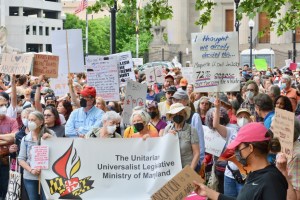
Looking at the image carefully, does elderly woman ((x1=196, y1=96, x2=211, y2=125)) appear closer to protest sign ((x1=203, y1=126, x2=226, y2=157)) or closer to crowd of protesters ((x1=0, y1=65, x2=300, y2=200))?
crowd of protesters ((x1=0, y1=65, x2=300, y2=200))

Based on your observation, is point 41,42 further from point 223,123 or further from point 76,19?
point 223,123

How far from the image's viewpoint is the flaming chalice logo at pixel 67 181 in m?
9.63

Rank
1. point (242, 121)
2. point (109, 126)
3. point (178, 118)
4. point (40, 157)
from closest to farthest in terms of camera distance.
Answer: point (178, 118), point (40, 157), point (109, 126), point (242, 121)

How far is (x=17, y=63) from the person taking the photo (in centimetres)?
1602

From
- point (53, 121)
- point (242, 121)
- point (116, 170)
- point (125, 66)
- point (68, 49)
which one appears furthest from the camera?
point (125, 66)

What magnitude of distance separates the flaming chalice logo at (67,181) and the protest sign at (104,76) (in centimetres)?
529

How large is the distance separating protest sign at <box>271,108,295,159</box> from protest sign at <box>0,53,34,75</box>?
332 inches

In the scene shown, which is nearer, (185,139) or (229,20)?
(185,139)

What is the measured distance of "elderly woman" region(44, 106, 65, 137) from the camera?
11438 millimetres

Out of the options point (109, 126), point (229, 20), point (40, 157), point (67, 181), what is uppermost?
point (229, 20)

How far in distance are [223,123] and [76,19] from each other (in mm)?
116294

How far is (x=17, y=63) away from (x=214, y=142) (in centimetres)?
632

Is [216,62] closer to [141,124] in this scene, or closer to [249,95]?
[141,124]

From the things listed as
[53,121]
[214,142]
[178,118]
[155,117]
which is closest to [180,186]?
[178,118]
